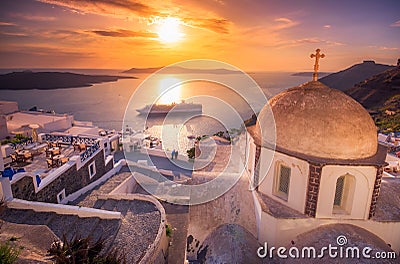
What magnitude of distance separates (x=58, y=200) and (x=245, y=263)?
8230 mm

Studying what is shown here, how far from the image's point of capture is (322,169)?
20.5 feet

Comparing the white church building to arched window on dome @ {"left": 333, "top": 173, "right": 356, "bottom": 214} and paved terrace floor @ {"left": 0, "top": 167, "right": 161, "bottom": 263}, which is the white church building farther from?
paved terrace floor @ {"left": 0, "top": 167, "right": 161, "bottom": 263}

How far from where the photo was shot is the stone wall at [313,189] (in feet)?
20.5

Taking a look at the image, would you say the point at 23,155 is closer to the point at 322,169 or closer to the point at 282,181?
the point at 282,181

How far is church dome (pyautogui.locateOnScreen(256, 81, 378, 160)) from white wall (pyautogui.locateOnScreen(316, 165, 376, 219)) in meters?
0.37

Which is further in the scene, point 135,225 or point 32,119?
point 32,119

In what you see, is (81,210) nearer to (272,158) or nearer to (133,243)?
(133,243)

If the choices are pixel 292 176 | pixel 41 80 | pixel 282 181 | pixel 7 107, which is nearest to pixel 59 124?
pixel 7 107

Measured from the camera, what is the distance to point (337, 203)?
22.6ft

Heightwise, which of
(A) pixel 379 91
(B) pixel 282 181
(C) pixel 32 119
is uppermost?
(A) pixel 379 91

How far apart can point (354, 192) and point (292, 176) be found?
5.72ft

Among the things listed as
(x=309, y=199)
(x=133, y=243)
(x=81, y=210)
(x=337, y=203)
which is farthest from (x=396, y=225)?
(x=81, y=210)

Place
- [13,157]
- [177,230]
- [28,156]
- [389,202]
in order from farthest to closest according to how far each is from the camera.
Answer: [28,156], [13,157], [177,230], [389,202]

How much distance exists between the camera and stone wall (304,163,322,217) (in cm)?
626
